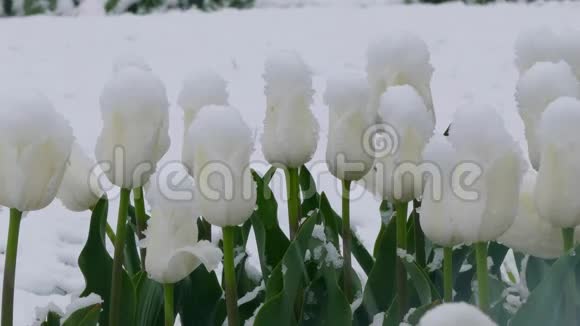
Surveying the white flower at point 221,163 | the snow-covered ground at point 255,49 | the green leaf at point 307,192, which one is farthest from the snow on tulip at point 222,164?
the snow-covered ground at point 255,49

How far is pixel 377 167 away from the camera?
1.12m

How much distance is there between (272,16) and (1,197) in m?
5.01

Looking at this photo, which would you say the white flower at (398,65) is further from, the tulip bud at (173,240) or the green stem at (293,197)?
the tulip bud at (173,240)

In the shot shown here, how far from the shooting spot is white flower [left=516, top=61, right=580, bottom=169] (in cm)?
107

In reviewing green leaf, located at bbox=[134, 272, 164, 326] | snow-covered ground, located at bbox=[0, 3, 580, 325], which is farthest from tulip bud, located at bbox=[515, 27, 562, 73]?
snow-covered ground, located at bbox=[0, 3, 580, 325]

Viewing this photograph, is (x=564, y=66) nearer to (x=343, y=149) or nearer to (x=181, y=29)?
(x=343, y=149)

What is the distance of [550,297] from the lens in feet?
3.27

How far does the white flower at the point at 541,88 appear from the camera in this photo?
1.07 metres

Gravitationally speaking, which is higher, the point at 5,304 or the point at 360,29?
the point at 360,29

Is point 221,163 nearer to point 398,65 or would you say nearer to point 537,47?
point 398,65

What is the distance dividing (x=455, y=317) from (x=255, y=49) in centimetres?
460

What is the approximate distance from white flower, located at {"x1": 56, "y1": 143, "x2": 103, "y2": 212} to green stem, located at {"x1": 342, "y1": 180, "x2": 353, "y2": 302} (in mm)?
337

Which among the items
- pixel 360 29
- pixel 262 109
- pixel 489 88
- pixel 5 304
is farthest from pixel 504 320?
pixel 360 29

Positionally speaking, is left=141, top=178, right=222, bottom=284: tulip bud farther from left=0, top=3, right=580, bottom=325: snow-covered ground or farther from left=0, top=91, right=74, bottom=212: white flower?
left=0, top=3, right=580, bottom=325: snow-covered ground
